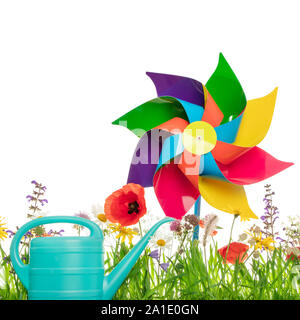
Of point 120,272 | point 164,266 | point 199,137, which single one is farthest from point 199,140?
point 120,272

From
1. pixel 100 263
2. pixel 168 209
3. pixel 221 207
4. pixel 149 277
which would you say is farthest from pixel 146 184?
pixel 100 263

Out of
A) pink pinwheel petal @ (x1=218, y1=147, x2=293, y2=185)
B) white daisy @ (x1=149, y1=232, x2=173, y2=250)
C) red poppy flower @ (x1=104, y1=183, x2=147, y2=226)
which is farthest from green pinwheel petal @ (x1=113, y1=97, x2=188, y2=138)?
white daisy @ (x1=149, y1=232, x2=173, y2=250)

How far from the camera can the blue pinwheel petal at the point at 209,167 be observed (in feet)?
5.37

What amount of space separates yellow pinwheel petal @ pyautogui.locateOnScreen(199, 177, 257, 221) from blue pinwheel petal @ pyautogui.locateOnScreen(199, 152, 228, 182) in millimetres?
29

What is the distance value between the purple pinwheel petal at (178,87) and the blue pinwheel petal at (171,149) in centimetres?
16

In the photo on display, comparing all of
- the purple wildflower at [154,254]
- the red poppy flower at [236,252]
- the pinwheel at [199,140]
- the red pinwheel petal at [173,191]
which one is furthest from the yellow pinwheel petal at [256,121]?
the purple wildflower at [154,254]

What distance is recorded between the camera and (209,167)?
5.40 ft

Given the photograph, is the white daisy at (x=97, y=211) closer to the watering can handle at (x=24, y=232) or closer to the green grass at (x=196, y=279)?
the green grass at (x=196, y=279)

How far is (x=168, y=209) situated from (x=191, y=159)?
18 cm

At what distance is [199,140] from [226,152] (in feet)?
0.35

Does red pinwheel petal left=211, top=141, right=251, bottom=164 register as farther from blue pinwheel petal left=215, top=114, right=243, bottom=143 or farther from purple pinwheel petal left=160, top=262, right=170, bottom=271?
purple pinwheel petal left=160, top=262, right=170, bottom=271

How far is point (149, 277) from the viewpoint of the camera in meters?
1.33
